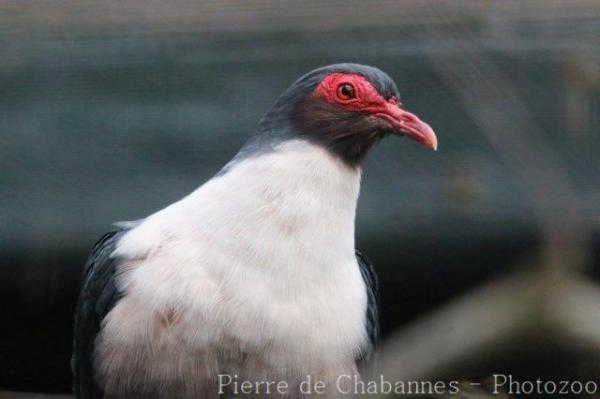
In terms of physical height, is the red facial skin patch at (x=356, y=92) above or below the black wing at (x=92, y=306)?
above

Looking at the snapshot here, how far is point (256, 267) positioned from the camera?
9.20ft

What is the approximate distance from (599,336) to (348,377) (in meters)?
1.52

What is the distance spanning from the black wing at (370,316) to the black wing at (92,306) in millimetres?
741

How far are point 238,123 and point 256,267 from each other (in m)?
1.13

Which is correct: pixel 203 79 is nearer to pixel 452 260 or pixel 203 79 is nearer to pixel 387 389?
pixel 452 260

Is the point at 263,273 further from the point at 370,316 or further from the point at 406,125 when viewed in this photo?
the point at 406,125

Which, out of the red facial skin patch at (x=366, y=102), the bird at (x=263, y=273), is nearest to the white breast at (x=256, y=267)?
the bird at (x=263, y=273)

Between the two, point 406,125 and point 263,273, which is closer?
point 263,273

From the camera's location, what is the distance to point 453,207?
377 cm

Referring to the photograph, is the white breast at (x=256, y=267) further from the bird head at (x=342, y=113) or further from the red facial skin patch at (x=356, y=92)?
the red facial skin patch at (x=356, y=92)

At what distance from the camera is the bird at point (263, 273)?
2.79 metres

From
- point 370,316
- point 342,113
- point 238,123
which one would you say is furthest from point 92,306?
point 238,123

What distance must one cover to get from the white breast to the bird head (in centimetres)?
5

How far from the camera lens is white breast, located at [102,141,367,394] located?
278 centimetres
